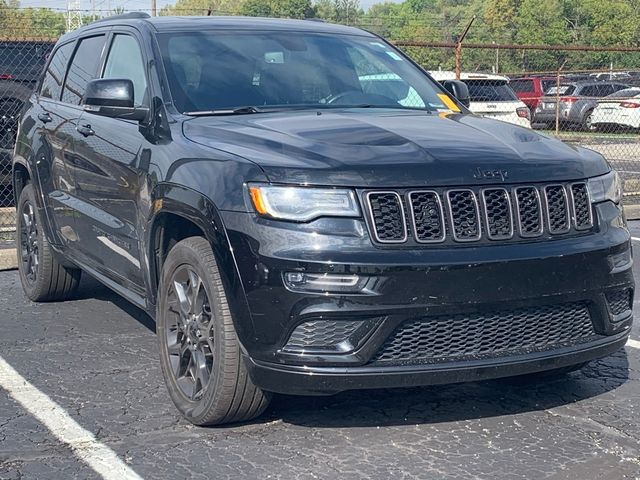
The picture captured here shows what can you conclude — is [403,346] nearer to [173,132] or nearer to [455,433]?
[455,433]

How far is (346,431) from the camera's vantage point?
14.2 feet

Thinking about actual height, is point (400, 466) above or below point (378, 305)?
below

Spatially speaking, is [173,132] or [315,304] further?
[173,132]

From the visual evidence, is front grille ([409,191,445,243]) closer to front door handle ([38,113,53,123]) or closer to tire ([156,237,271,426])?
tire ([156,237,271,426])

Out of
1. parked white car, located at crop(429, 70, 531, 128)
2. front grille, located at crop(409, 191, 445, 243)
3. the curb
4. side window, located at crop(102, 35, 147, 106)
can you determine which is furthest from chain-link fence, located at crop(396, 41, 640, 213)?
front grille, located at crop(409, 191, 445, 243)

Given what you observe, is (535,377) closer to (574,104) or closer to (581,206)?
(581,206)

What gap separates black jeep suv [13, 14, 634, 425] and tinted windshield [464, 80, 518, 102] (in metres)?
15.6

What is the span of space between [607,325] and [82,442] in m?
2.24

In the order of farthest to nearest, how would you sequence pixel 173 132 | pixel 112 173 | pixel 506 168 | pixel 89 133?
pixel 89 133 → pixel 112 173 → pixel 173 132 → pixel 506 168

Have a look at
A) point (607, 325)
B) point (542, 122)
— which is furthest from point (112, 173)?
point (542, 122)

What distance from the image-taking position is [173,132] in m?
4.61

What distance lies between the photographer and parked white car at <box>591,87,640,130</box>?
26156 mm

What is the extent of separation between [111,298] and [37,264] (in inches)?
21.9

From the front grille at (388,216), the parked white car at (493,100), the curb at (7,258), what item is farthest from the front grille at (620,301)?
the parked white car at (493,100)
